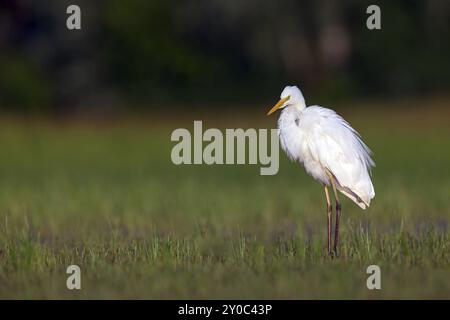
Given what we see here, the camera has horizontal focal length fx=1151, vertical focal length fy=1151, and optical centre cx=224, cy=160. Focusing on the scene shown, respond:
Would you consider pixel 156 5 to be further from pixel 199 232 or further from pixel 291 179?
pixel 199 232

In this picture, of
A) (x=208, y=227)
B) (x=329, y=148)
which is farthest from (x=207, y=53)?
(x=329, y=148)

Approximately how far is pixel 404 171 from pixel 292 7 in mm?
17668

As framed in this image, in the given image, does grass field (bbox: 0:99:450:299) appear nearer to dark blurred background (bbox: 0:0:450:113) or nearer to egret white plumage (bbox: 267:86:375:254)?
egret white plumage (bbox: 267:86:375:254)

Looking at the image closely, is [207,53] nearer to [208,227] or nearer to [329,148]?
[208,227]

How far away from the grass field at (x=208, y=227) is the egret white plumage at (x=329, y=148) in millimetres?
431

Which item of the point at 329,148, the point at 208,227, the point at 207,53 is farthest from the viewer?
the point at 207,53

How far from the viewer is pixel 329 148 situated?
10.1 m

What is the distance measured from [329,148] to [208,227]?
2300 mm

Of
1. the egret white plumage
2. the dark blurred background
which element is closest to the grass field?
the egret white plumage

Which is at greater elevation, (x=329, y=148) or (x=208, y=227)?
(x=329, y=148)

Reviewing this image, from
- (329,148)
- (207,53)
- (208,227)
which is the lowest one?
(208,227)

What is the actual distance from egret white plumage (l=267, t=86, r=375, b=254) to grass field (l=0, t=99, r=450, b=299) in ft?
1.41

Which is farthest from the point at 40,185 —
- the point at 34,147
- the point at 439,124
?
the point at 439,124

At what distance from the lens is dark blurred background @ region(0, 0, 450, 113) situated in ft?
112
